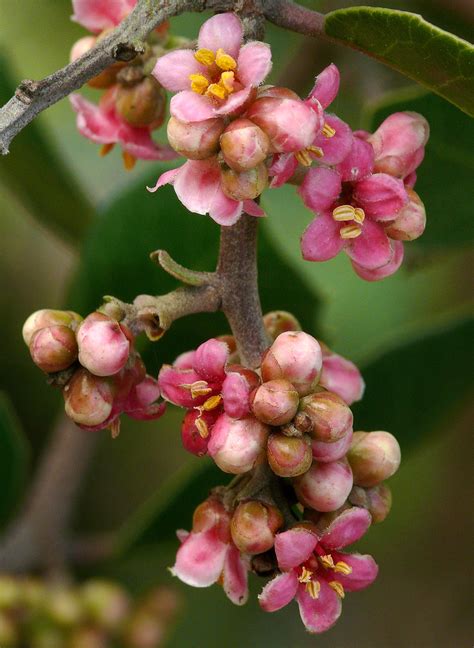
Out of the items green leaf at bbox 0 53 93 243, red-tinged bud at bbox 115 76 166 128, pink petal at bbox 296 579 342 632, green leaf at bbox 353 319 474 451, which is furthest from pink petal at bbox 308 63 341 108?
green leaf at bbox 0 53 93 243

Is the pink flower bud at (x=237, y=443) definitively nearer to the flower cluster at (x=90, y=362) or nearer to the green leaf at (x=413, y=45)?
the flower cluster at (x=90, y=362)

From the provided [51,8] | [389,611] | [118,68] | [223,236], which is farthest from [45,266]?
[223,236]

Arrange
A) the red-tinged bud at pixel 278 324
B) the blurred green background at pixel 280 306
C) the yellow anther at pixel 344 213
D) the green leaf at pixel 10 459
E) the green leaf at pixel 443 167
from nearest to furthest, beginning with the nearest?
the yellow anther at pixel 344 213 → the red-tinged bud at pixel 278 324 → the green leaf at pixel 443 167 → the blurred green background at pixel 280 306 → the green leaf at pixel 10 459

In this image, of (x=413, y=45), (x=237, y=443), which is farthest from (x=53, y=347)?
(x=413, y=45)

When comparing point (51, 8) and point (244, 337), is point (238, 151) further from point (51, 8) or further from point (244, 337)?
point (51, 8)

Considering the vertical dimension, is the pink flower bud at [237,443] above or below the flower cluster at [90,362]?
below

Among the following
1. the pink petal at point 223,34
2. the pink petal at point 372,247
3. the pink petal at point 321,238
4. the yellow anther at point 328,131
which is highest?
the pink petal at point 223,34

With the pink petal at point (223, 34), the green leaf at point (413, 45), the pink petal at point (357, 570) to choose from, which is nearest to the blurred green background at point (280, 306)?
the green leaf at point (413, 45)

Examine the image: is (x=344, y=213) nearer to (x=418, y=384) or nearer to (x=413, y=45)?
A: (x=413, y=45)
